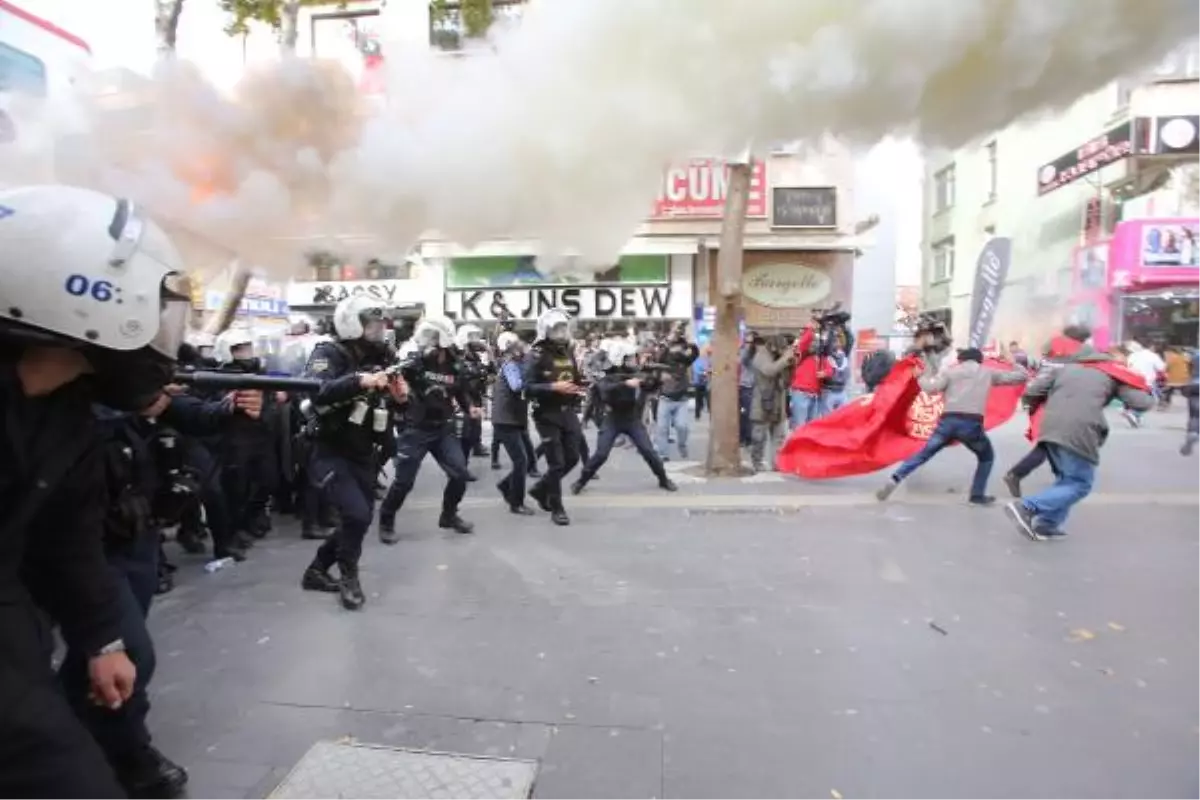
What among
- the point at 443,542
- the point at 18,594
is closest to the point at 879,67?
the point at 18,594

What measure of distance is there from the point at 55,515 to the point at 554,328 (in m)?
5.23

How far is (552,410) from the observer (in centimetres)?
696

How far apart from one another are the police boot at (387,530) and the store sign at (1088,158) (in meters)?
12.9

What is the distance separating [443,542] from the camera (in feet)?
19.9

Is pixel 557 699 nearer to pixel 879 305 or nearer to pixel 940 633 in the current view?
pixel 940 633

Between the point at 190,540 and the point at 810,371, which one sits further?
the point at 810,371

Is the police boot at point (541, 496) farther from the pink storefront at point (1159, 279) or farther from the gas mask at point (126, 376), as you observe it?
the pink storefront at point (1159, 279)

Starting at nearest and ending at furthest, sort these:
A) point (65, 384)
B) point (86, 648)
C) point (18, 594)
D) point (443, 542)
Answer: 1. point (18, 594)
2. point (65, 384)
3. point (86, 648)
4. point (443, 542)

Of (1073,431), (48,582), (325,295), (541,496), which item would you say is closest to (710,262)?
(325,295)

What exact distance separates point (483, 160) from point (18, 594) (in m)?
2.80

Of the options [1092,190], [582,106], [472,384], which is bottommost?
[472,384]

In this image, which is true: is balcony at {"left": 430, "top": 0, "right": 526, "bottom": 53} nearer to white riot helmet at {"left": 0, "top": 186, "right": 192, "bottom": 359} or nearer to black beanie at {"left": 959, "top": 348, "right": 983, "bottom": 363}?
white riot helmet at {"left": 0, "top": 186, "right": 192, "bottom": 359}

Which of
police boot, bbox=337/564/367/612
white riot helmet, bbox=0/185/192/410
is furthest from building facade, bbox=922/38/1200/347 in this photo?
white riot helmet, bbox=0/185/192/410

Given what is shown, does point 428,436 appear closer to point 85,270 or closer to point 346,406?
point 346,406
